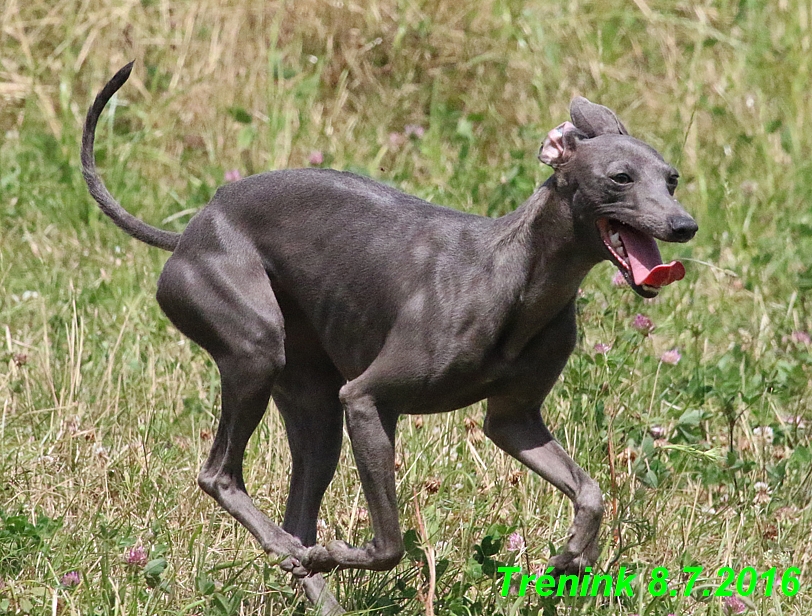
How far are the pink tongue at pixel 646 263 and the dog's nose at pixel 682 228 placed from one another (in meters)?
0.08

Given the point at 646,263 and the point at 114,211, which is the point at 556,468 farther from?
the point at 114,211

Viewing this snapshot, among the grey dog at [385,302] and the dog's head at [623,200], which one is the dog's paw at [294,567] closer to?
the grey dog at [385,302]

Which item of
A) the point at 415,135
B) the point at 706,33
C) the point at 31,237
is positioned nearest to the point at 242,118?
the point at 415,135

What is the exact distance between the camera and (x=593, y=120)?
4.24 metres

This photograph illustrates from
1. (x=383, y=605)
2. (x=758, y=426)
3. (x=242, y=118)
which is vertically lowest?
(x=758, y=426)

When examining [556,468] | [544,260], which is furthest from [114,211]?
[556,468]

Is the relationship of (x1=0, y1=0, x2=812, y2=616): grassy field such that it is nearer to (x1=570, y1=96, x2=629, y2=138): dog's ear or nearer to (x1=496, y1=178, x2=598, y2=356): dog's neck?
(x1=496, y1=178, x2=598, y2=356): dog's neck

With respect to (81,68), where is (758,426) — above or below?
below

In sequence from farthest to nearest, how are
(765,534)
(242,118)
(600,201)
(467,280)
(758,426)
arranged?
(242,118) < (758,426) < (765,534) < (467,280) < (600,201)

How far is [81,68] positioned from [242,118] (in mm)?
1460

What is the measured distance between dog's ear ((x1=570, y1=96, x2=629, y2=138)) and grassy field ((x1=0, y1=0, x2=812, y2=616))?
1151 mm

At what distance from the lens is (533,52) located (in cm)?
913

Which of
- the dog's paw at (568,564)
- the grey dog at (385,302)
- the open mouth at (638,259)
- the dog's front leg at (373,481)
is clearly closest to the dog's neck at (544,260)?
the grey dog at (385,302)

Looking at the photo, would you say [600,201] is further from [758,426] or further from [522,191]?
[522,191]
